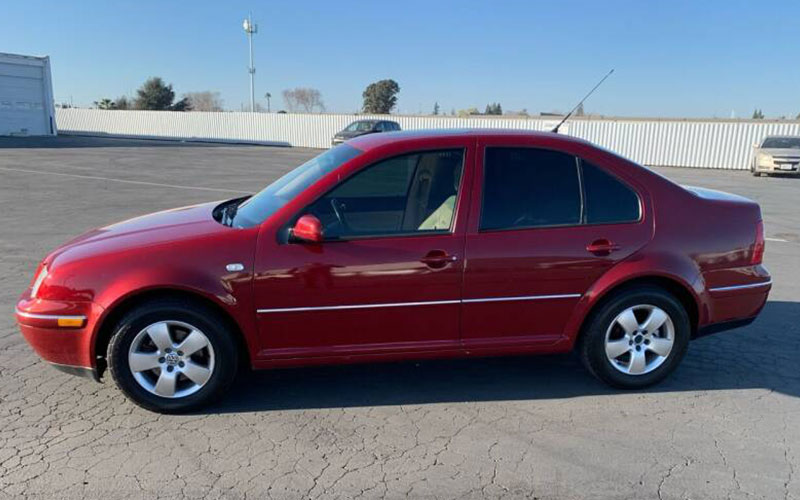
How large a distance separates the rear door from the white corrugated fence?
1233 centimetres

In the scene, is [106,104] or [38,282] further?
[106,104]

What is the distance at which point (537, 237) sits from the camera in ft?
11.9

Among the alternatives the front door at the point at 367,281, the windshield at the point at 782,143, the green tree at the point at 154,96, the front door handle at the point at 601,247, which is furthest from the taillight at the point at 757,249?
the green tree at the point at 154,96

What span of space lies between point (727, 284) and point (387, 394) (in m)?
2.46

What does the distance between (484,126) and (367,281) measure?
22.5 metres

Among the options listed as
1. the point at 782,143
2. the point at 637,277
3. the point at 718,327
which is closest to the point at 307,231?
the point at 637,277

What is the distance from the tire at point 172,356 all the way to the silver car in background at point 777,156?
896 inches

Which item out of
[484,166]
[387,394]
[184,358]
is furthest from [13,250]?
[484,166]

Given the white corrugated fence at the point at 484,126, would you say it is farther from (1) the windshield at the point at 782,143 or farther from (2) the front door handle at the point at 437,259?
(2) the front door handle at the point at 437,259

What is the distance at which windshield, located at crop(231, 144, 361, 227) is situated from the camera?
3.66 metres

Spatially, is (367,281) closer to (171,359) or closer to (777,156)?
(171,359)

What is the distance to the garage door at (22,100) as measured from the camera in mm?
36781

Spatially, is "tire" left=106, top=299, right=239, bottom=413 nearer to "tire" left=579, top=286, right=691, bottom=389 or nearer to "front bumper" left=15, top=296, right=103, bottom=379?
"front bumper" left=15, top=296, right=103, bottom=379

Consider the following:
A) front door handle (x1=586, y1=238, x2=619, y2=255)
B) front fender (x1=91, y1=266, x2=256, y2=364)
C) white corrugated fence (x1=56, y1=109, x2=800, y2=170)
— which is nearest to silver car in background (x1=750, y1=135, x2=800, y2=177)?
white corrugated fence (x1=56, y1=109, x2=800, y2=170)
